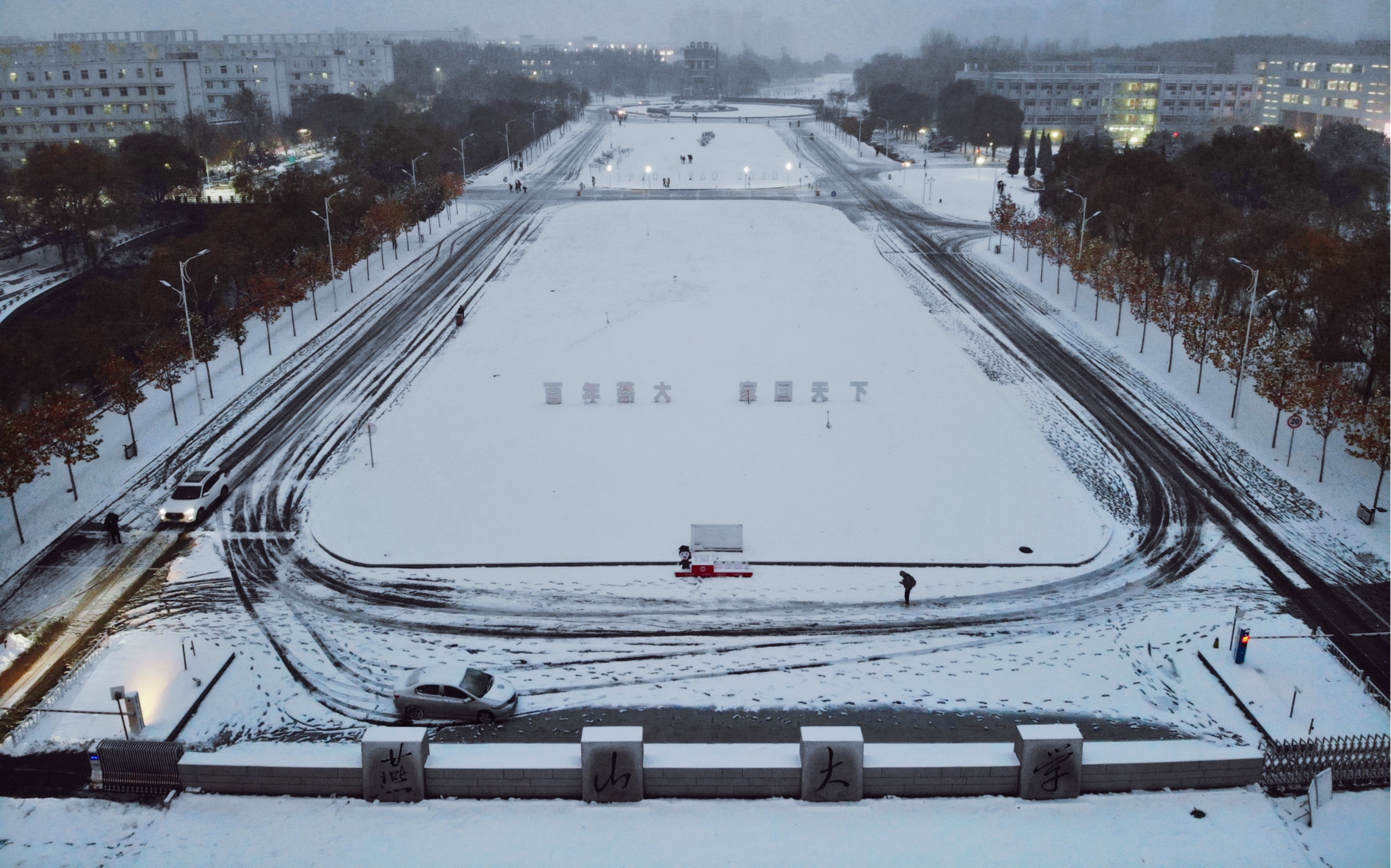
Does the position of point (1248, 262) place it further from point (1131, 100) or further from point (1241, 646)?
point (1131, 100)

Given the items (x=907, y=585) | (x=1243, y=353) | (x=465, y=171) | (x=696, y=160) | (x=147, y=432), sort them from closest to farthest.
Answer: (x=907, y=585) → (x=1243, y=353) → (x=147, y=432) → (x=465, y=171) → (x=696, y=160)

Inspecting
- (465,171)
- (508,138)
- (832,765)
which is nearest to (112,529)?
(832,765)

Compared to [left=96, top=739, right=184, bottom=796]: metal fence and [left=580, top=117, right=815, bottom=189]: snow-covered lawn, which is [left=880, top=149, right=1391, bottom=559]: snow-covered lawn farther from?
[left=580, top=117, right=815, bottom=189]: snow-covered lawn

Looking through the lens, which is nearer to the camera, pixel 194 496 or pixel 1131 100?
pixel 194 496

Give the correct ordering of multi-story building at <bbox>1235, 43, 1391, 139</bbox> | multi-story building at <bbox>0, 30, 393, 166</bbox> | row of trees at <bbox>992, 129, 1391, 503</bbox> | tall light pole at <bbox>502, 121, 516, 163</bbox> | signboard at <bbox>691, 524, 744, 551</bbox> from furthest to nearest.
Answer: multi-story building at <bbox>1235, 43, 1391, 139</bbox> → multi-story building at <bbox>0, 30, 393, 166</bbox> → tall light pole at <bbox>502, 121, 516, 163</bbox> → row of trees at <bbox>992, 129, 1391, 503</bbox> → signboard at <bbox>691, 524, 744, 551</bbox>

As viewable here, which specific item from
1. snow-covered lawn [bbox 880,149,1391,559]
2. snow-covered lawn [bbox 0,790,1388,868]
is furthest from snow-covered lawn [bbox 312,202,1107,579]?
snow-covered lawn [bbox 0,790,1388,868]

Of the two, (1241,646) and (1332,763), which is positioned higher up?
(1332,763)

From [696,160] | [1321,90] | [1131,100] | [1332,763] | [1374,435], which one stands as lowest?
[1332,763]
